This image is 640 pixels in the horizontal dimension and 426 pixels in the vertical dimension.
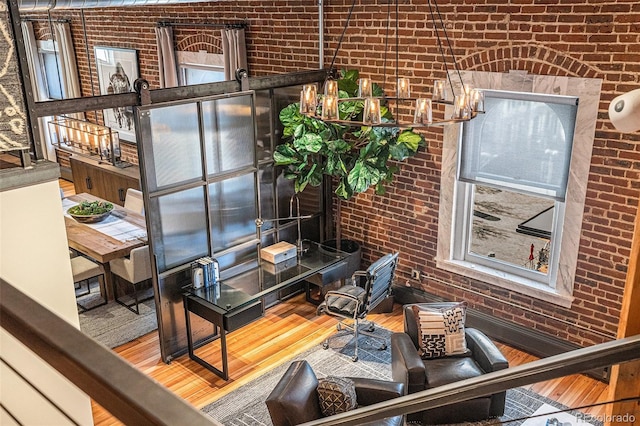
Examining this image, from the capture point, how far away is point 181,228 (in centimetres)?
521

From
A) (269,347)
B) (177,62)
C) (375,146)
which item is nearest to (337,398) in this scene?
(269,347)

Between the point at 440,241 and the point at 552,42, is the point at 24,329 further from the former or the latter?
the point at 440,241

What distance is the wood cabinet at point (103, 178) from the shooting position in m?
8.12

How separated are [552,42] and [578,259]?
175 cm

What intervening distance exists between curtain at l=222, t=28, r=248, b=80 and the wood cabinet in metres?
2.14

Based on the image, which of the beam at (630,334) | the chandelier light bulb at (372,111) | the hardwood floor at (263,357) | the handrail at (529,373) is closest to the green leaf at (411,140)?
the hardwood floor at (263,357)

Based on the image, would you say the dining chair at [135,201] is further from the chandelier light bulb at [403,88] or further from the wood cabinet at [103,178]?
the chandelier light bulb at [403,88]

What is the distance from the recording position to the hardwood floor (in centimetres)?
482

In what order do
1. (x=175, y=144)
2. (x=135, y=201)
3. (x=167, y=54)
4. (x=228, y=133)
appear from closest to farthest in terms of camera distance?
(x=175, y=144), (x=228, y=133), (x=135, y=201), (x=167, y=54)

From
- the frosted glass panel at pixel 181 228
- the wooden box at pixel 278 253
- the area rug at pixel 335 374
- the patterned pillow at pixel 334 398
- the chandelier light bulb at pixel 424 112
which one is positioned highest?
the chandelier light bulb at pixel 424 112

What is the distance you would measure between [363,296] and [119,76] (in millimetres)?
5290

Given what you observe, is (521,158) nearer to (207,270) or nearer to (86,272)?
(207,270)

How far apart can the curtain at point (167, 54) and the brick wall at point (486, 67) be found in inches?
12.2

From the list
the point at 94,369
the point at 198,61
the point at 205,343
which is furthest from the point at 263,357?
the point at 94,369
